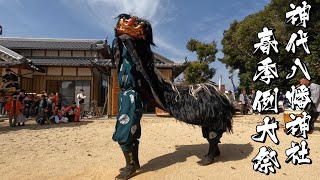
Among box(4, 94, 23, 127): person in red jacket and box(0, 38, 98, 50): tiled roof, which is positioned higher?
box(0, 38, 98, 50): tiled roof

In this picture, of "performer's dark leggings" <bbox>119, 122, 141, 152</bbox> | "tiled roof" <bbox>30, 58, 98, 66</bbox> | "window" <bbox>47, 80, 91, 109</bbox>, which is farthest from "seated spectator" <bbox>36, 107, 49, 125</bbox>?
"performer's dark leggings" <bbox>119, 122, 141, 152</bbox>

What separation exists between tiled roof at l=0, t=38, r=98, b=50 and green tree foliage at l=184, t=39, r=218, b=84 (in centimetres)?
853

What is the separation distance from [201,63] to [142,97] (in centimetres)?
2183

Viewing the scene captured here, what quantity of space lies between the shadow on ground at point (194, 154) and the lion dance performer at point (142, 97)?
1.11ft

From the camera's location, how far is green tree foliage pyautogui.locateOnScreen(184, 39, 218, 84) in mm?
26172

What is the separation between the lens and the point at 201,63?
86.5ft

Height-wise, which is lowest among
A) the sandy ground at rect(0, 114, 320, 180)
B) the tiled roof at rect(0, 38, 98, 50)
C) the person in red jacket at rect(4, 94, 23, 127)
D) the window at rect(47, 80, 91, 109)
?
the sandy ground at rect(0, 114, 320, 180)

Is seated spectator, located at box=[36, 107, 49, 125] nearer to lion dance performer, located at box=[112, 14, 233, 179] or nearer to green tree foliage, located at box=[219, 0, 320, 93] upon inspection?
green tree foliage, located at box=[219, 0, 320, 93]

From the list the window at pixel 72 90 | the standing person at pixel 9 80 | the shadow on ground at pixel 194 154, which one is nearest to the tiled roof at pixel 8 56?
the standing person at pixel 9 80

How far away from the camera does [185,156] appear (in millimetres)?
5520

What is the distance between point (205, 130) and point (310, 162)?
5.66ft

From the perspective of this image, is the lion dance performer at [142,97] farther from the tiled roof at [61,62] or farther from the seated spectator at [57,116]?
the tiled roof at [61,62]

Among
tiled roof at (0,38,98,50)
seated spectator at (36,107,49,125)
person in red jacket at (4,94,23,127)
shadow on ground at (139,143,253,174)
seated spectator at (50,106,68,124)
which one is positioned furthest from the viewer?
tiled roof at (0,38,98,50)

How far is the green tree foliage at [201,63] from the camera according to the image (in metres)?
26.2
